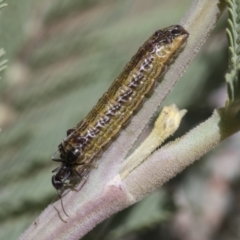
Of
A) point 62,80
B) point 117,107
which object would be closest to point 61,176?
point 117,107

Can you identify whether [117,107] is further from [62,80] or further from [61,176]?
[62,80]

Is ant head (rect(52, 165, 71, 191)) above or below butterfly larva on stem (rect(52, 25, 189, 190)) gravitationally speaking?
below

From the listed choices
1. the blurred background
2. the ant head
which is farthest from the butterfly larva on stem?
the blurred background

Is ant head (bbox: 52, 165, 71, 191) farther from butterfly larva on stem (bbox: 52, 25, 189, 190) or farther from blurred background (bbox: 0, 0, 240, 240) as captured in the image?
blurred background (bbox: 0, 0, 240, 240)

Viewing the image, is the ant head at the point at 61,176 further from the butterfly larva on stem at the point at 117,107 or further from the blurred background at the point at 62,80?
the blurred background at the point at 62,80

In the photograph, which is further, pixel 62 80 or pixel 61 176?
pixel 62 80
